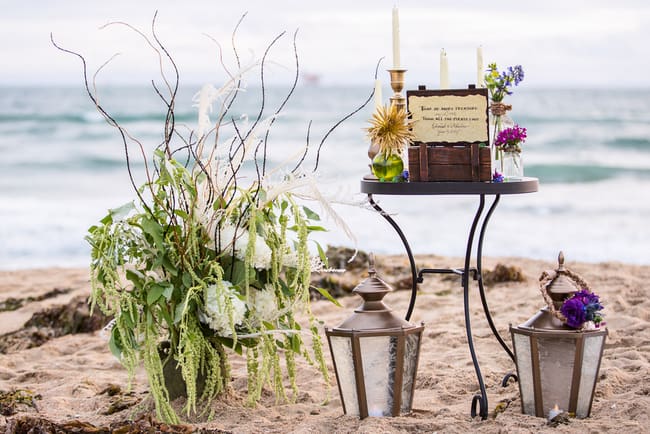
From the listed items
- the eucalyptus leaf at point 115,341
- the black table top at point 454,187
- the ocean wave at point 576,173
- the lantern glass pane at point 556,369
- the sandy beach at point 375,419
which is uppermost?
the ocean wave at point 576,173

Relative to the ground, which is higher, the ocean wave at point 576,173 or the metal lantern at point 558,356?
the ocean wave at point 576,173

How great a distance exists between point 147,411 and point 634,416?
6.47ft

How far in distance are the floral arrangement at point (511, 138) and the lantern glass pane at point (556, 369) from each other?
792 mm

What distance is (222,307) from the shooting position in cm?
319

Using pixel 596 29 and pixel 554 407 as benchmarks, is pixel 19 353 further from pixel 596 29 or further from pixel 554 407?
pixel 596 29

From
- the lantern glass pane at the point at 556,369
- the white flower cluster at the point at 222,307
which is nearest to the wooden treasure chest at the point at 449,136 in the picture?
the lantern glass pane at the point at 556,369

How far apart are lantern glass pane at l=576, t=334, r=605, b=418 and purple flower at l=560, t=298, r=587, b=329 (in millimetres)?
78

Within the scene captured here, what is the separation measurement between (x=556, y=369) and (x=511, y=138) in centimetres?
93

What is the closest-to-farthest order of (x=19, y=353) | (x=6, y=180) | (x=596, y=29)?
(x=19, y=353)
(x=6, y=180)
(x=596, y=29)

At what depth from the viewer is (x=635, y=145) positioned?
20.0m

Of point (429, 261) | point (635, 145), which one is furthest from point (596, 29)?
point (429, 261)

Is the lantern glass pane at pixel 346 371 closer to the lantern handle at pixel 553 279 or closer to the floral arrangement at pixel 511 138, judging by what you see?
the lantern handle at pixel 553 279

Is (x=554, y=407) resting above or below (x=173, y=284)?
below

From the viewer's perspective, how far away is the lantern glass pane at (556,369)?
10.0 feet
